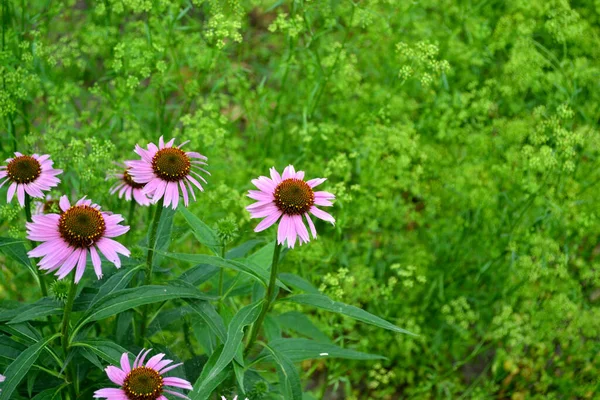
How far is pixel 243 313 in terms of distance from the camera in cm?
189

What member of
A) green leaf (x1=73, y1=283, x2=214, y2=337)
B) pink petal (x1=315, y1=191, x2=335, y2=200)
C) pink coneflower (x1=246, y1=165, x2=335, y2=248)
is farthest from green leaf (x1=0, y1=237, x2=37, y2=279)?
pink petal (x1=315, y1=191, x2=335, y2=200)

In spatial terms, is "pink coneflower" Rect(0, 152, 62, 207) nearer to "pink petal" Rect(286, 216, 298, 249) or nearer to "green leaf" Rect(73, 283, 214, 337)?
"green leaf" Rect(73, 283, 214, 337)

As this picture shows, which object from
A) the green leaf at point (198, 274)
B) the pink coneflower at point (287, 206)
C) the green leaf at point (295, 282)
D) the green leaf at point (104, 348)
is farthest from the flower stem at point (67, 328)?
the green leaf at point (295, 282)

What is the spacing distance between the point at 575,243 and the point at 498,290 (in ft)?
1.61

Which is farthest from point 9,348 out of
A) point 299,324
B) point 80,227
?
point 299,324

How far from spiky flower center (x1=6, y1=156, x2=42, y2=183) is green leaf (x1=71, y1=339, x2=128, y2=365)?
54 cm

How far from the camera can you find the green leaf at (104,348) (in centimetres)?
190

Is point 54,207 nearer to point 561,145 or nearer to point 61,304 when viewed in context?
point 61,304

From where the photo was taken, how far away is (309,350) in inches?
83.9

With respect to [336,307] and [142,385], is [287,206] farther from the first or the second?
[142,385]

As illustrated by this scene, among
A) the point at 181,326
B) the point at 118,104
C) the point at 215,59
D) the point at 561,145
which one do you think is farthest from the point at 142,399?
the point at 561,145

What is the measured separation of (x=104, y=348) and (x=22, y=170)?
0.61 meters

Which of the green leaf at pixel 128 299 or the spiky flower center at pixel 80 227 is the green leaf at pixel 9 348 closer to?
the green leaf at pixel 128 299

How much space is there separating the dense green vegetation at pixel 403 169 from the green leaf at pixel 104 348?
2.90 feet
